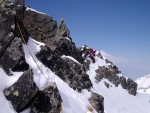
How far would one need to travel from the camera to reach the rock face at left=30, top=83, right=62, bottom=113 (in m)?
16.6

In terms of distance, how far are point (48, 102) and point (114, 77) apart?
60059 millimetres

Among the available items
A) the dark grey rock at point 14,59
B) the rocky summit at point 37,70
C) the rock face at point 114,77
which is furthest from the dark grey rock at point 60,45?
the rock face at point 114,77

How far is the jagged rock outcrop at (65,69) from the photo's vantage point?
22.5 m

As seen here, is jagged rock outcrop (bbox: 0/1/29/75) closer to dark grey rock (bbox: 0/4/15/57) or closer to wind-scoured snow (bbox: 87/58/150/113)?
dark grey rock (bbox: 0/4/15/57)

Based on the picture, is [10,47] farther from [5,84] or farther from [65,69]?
[65,69]

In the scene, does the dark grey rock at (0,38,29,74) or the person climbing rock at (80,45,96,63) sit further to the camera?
the person climbing rock at (80,45,96,63)

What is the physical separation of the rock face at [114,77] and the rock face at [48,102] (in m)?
52.0

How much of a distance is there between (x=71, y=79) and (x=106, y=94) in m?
40.3

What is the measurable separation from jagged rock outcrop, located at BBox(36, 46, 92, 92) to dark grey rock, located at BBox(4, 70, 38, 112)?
549 cm

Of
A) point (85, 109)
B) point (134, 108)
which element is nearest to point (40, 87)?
point (85, 109)

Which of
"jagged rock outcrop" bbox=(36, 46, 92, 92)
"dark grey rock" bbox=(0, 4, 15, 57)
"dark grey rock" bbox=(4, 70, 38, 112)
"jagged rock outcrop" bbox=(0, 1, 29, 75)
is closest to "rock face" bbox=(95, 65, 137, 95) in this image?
"jagged rock outcrop" bbox=(36, 46, 92, 92)

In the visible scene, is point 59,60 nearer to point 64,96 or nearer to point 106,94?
point 64,96

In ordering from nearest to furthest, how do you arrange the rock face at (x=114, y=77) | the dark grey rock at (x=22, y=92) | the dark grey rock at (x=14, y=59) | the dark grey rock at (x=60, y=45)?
1. the dark grey rock at (x=22, y=92)
2. the dark grey rock at (x=14, y=59)
3. the dark grey rock at (x=60, y=45)
4. the rock face at (x=114, y=77)

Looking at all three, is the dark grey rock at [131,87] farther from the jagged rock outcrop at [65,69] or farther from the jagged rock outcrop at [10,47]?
the jagged rock outcrop at [10,47]
